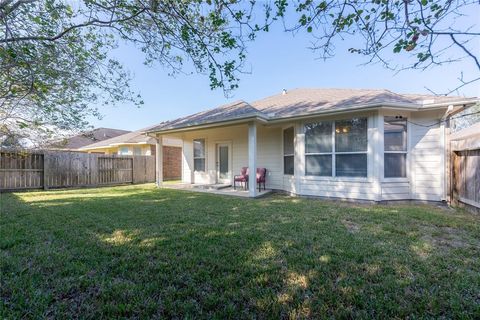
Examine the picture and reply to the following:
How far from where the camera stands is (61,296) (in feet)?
7.30

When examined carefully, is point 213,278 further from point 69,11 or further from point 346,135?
point 346,135

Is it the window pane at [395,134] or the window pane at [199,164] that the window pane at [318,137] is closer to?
the window pane at [395,134]

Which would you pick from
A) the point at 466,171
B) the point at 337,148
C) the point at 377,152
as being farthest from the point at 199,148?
the point at 466,171

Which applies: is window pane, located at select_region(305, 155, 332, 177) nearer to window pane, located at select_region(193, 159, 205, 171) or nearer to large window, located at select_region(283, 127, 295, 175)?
large window, located at select_region(283, 127, 295, 175)

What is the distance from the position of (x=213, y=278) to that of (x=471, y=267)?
3.16 meters

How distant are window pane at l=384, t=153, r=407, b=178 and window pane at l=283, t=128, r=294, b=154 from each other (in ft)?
10.4

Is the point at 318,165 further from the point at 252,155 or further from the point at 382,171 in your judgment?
the point at 252,155

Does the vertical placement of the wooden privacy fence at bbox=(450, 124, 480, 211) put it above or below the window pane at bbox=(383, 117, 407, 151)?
below

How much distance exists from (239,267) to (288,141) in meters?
7.07

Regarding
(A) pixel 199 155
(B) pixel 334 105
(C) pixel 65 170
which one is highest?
(B) pixel 334 105

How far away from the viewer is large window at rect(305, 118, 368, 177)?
7.33 m

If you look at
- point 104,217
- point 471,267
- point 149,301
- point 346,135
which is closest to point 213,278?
point 149,301

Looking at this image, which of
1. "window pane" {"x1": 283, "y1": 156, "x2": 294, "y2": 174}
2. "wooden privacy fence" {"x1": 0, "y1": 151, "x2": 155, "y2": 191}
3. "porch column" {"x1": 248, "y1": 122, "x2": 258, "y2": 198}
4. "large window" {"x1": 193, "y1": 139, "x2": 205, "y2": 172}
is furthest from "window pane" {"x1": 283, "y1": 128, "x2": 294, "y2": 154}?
"wooden privacy fence" {"x1": 0, "y1": 151, "x2": 155, "y2": 191}

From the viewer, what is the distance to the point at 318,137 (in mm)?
8055
